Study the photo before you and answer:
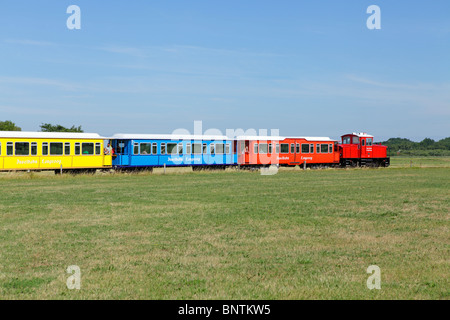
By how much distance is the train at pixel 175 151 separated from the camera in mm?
37562

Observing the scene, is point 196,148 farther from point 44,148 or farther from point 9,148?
point 9,148

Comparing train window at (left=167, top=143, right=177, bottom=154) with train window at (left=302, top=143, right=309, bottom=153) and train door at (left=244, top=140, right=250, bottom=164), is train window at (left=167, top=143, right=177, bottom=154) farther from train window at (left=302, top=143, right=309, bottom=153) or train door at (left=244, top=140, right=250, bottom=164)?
train window at (left=302, top=143, right=309, bottom=153)

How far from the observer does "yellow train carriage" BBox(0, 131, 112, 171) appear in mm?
36625

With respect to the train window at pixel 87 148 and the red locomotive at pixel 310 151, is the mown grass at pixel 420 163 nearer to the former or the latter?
the red locomotive at pixel 310 151

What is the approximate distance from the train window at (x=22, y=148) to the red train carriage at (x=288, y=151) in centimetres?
2002

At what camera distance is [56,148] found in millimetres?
38562

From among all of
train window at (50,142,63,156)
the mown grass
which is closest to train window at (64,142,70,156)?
train window at (50,142,63,156)

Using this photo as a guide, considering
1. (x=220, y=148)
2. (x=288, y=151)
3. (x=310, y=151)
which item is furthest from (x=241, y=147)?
(x=310, y=151)

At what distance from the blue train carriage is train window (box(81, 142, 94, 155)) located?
2511mm

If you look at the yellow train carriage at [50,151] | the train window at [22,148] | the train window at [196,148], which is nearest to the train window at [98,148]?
the yellow train carriage at [50,151]

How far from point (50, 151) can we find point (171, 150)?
36.2 feet

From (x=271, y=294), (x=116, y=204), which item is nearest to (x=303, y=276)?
(x=271, y=294)

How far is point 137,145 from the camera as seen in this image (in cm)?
4316
